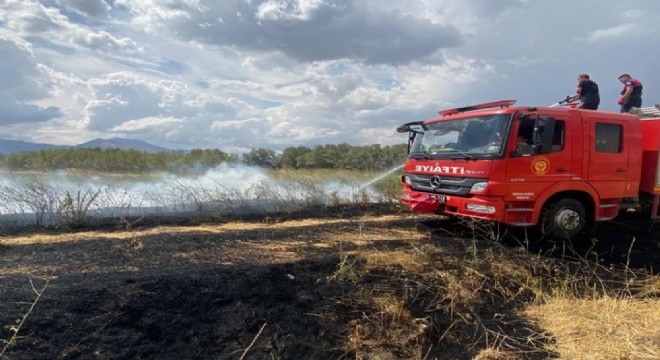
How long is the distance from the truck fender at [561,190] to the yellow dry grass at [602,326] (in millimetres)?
2223

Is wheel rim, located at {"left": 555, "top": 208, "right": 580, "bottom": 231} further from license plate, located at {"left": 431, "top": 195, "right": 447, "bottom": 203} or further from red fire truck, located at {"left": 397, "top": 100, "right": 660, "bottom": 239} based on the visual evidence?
license plate, located at {"left": 431, "top": 195, "right": 447, "bottom": 203}

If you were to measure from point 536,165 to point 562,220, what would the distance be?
41.8 inches

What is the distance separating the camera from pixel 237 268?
4.84 metres

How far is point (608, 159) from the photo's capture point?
7.27 meters

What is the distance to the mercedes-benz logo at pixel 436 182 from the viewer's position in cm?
728

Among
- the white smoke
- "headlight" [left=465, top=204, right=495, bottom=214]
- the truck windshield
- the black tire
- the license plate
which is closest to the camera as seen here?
"headlight" [left=465, top=204, right=495, bottom=214]

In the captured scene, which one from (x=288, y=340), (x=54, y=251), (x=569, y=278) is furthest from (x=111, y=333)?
(x=569, y=278)

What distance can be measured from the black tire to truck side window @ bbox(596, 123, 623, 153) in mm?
1100

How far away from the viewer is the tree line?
18953 millimetres

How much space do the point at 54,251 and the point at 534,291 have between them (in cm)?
624

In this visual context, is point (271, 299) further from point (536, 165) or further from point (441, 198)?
point (536, 165)

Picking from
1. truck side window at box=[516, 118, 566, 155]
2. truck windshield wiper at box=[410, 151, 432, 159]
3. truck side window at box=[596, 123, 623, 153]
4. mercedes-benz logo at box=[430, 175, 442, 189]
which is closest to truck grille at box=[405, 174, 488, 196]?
mercedes-benz logo at box=[430, 175, 442, 189]

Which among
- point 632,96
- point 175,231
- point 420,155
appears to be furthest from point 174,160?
point 632,96

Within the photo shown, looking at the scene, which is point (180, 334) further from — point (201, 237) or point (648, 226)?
point (648, 226)
